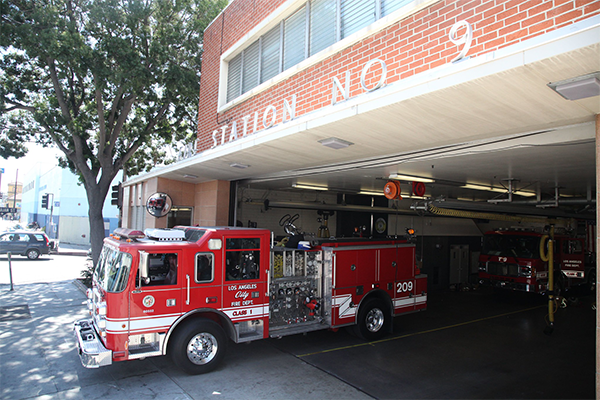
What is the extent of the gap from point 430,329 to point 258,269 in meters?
5.41

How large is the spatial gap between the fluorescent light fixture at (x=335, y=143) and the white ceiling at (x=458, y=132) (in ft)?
0.52

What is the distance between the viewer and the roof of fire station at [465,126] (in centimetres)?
350

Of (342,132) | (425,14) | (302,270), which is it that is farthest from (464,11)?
(302,270)

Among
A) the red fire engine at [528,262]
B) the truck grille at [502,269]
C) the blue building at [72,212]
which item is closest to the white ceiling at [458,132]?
the red fire engine at [528,262]

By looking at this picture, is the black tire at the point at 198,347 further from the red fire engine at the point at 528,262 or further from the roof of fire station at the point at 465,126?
the red fire engine at the point at 528,262

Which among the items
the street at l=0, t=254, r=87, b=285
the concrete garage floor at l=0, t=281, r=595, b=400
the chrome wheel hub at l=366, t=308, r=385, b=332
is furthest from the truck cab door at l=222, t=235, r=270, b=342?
the street at l=0, t=254, r=87, b=285

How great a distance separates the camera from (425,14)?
5.36 metres

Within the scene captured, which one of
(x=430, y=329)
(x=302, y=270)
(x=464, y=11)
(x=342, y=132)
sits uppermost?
(x=464, y=11)

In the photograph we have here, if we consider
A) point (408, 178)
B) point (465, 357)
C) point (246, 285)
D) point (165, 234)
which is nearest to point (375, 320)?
point (465, 357)

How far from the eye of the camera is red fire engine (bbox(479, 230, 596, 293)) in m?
13.7

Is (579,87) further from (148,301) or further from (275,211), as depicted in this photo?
(275,211)

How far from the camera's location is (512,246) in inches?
580

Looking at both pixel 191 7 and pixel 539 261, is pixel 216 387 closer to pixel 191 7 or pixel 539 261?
pixel 539 261

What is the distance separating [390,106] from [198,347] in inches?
195
